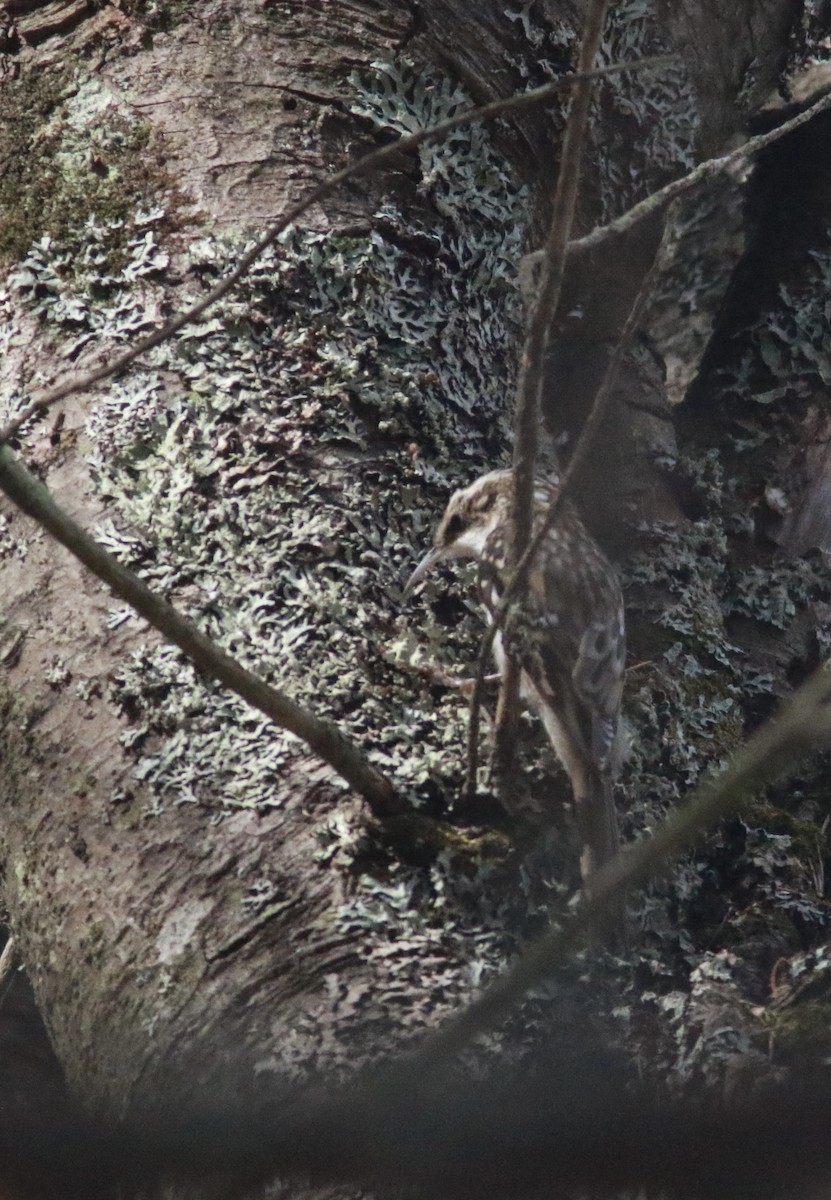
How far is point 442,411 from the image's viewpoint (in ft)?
6.66

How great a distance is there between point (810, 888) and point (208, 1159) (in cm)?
142

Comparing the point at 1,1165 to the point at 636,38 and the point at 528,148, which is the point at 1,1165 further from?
the point at 636,38

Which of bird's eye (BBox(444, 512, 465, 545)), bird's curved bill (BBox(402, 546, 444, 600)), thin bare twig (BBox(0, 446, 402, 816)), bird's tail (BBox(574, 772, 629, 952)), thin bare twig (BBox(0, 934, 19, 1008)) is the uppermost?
bird's eye (BBox(444, 512, 465, 545))

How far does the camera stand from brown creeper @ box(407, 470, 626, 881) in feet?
5.71

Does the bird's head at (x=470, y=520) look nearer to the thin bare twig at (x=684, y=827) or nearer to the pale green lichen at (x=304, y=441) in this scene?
the pale green lichen at (x=304, y=441)

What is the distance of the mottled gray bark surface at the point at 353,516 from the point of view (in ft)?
5.00

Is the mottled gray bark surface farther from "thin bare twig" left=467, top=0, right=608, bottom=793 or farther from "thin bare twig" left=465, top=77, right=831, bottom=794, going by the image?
"thin bare twig" left=467, top=0, right=608, bottom=793

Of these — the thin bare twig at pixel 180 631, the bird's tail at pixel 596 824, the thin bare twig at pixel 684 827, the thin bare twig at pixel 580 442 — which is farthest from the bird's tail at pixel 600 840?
the thin bare twig at pixel 684 827

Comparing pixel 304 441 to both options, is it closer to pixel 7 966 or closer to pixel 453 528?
pixel 453 528

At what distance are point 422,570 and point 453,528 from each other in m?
0.13

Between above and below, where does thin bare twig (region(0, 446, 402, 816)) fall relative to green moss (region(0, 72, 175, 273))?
below

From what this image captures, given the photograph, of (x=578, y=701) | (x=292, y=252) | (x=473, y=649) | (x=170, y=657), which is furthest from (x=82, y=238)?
(x=578, y=701)

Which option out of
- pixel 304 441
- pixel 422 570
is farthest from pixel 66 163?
pixel 422 570

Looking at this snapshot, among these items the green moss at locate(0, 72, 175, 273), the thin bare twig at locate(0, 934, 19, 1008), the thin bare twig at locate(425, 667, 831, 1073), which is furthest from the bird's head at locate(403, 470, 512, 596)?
the thin bare twig at locate(0, 934, 19, 1008)
